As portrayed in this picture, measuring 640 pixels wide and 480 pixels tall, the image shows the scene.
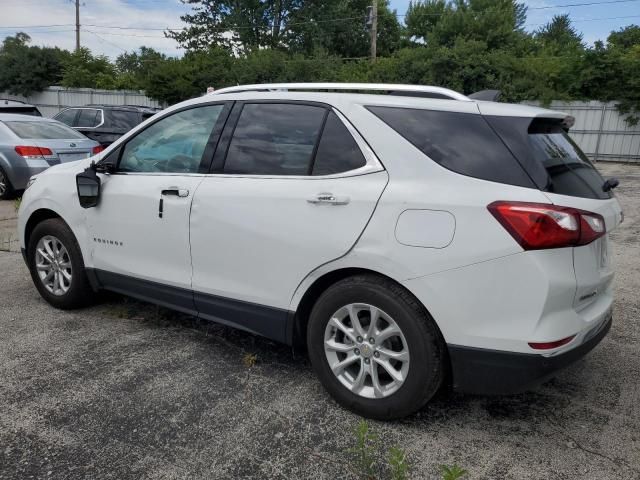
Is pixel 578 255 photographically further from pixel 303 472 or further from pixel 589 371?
pixel 303 472

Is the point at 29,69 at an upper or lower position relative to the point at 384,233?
upper

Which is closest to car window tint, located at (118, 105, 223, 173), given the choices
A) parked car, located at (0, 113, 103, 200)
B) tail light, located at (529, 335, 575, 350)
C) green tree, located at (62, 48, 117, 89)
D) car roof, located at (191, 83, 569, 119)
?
car roof, located at (191, 83, 569, 119)

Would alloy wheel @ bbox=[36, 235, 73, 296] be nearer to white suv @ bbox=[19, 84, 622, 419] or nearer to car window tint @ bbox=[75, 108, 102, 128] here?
white suv @ bbox=[19, 84, 622, 419]

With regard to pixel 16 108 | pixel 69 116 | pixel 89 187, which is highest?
pixel 16 108

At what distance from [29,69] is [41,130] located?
23892 mm

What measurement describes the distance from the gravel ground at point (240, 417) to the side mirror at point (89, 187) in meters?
0.96

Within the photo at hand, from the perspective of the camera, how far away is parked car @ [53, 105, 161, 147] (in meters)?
12.8

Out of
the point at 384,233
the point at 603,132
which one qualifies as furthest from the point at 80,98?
the point at 384,233

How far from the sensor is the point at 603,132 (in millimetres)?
19094

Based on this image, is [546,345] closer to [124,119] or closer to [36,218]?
[36,218]

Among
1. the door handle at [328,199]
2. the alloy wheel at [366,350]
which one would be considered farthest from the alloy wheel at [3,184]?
the alloy wheel at [366,350]

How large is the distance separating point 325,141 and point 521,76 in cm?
1946

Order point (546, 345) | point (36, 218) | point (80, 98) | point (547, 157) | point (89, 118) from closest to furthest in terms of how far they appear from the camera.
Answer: point (546, 345)
point (547, 157)
point (36, 218)
point (89, 118)
point (80, 98)

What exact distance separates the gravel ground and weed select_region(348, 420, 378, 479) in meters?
0.03
